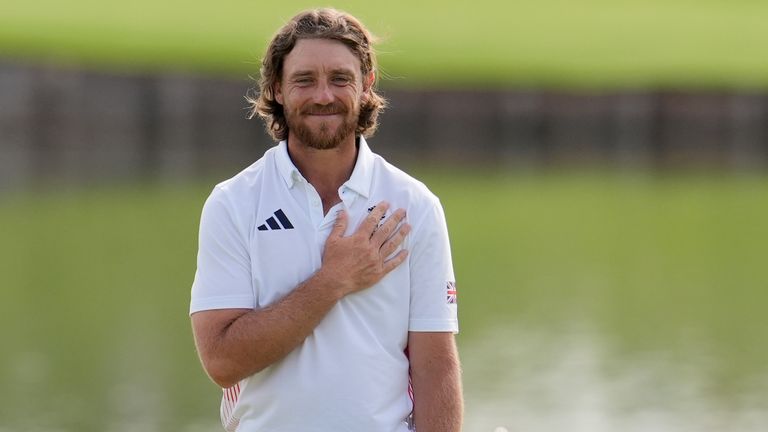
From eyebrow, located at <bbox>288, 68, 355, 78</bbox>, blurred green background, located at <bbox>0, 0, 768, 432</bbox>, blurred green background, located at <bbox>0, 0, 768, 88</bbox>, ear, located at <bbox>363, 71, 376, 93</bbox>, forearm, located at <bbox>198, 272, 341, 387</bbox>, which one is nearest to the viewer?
forearm, located at <bbox>198, 272, 341, 387</bbox>

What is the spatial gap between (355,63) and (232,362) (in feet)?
2.29

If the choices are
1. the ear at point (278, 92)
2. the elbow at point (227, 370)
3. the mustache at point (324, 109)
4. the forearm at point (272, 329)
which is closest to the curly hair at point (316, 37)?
the ear at point (278, 92)

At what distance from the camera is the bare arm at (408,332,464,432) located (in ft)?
12.9

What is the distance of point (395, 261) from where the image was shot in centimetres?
389

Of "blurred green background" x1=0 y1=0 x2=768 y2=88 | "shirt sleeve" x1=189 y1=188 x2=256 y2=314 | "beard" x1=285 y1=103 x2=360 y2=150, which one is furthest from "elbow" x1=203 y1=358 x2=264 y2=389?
"blurred green background" x1=0 y1=0 x2=768 y2=88

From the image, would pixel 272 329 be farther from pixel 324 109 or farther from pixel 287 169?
pixel 324 109

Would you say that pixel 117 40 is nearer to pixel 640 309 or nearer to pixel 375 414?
pixel 640 309

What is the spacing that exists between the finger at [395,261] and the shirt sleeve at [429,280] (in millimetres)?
41

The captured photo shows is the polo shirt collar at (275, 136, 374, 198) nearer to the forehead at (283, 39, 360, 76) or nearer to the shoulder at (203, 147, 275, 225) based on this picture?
the shoulder at (203, 147, 275, 225)

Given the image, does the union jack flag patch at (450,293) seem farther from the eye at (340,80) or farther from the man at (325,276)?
the eye at (340,80)

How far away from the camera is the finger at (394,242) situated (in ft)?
12.7


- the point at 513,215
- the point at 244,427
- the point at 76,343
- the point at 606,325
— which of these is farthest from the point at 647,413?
the point at 513,215

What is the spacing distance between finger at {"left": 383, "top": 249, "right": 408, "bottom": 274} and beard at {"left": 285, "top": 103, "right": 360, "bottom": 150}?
10.9 inches

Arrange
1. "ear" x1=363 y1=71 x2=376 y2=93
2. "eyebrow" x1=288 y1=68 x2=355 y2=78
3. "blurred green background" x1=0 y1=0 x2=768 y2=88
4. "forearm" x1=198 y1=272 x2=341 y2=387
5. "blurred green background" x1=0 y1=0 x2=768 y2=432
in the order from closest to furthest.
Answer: "forearm" x1=198 y1=272 x2=341 y2=387, "eyebrow" x1=288 y1=68 x2=355 y2=78, "ear" x1=363 y1=71 x2=376 y2=93, "blurred green background" x1=0 y1=0 x2=768 y2=432, "blurred green background" x1=0 y1=0 x2=768 y2=88
